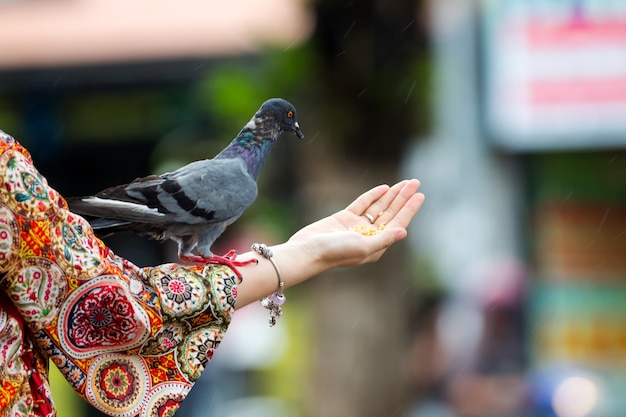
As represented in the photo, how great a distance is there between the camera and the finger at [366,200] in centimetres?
308

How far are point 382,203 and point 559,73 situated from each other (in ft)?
24.6

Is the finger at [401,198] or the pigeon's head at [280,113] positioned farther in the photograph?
the finger at [401,198]

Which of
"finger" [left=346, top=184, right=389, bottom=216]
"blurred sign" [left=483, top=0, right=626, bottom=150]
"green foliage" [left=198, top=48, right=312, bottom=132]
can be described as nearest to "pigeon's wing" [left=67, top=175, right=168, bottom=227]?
"finger" [left=346, top=184, right=389, bottom=216]

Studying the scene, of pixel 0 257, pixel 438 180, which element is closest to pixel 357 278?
pixel 0 257

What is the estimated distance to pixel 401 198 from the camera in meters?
3.06

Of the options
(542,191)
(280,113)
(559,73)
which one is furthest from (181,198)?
(542,191)

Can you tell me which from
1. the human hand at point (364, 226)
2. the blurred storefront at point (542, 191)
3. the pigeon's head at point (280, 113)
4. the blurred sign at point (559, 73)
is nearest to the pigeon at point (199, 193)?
the pigeon's head at point (280, 113)

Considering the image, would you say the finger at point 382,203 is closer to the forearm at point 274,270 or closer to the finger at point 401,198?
the finger at point 401,198

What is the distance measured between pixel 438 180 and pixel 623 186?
3.20 m

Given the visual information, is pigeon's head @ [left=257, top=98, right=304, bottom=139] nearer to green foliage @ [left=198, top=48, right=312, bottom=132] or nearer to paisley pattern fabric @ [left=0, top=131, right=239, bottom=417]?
paisley pattern fabric @ [left=0, top=131, right=239, bottom=417]

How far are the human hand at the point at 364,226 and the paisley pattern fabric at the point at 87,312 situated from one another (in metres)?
0.27

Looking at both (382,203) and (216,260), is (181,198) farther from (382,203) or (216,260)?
(382,203)

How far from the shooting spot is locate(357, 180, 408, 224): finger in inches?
121

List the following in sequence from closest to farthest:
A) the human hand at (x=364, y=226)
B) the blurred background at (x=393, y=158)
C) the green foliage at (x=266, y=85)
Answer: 1. the human hand at (x=364, y=226)
2. the green foliage at (x=266, y=85)
3. the blurred background at (x=393, y=158)
